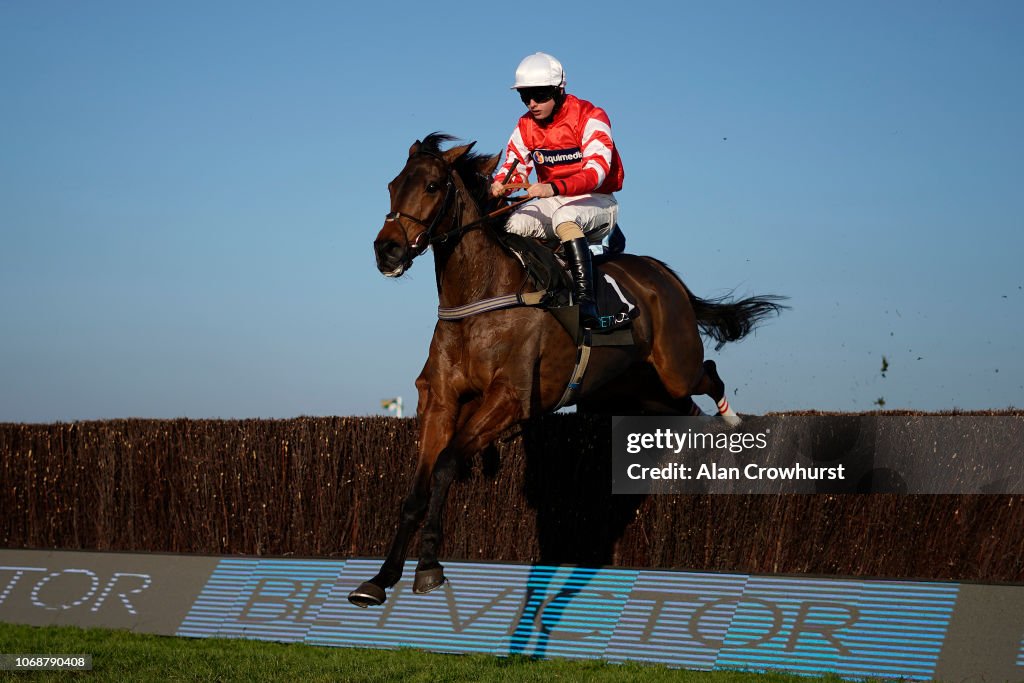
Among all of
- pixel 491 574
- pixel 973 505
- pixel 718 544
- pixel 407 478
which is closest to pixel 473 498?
pixel 407 478

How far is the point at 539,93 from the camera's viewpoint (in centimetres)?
606

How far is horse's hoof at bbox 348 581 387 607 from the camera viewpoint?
4.73 m

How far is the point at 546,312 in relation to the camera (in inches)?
231

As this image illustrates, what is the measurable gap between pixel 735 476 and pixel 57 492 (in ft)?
18.5

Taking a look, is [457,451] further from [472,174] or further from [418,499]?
[472,174]

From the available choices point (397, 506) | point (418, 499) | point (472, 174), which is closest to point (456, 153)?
point (472, 174)

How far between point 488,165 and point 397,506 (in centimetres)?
309

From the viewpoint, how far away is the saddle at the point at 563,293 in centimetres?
588

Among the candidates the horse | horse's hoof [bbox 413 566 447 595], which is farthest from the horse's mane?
horse's hoof [bbox 413 566 447 595]

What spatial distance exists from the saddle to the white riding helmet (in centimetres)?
81

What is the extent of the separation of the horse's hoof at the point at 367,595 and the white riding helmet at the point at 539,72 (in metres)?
2.75

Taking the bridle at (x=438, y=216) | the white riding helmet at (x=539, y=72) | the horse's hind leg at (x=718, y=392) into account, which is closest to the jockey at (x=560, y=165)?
the white riding helmet at (x=539, y=72)

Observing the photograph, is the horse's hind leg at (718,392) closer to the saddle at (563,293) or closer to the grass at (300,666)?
the saddle at (563,293)

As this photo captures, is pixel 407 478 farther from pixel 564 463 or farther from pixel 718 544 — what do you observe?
pixel 718 544
